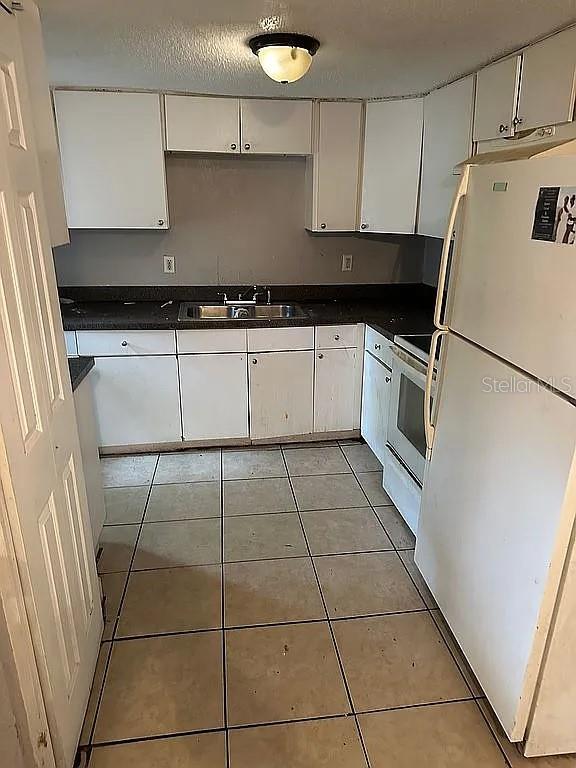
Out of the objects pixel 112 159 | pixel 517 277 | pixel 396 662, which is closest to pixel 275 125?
pixel 112 159

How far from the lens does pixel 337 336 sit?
11.1 ft

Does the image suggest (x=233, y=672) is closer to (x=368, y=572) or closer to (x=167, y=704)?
(x=167, y=704)

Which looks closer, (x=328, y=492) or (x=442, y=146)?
(x=442, y=146)

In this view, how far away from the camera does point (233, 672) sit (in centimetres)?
188

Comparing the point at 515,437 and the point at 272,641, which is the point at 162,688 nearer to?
the point at 272,641

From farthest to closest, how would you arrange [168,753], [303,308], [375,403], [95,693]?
[303,308] < [375,403] < [95,693] < [168,753]

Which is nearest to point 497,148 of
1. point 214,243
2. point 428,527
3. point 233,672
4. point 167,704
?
point 428,527

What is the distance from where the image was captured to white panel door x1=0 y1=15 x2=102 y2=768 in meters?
1.23

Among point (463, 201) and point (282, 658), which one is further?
point (282, 658)

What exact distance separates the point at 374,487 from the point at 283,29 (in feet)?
7.22

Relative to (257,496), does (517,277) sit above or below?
above

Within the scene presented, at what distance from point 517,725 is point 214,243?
3069 mm

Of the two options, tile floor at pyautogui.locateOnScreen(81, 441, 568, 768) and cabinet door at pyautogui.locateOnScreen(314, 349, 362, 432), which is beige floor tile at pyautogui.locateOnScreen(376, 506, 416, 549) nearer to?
tile floor at pyautogui.locateOnScreen(81, 441, 568, 768)

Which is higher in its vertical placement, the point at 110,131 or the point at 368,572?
the point at 110,131
